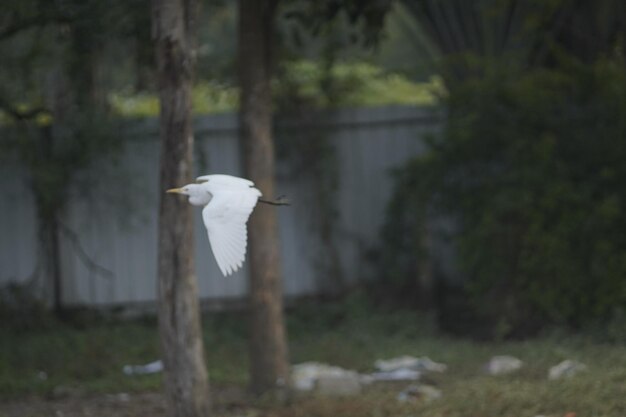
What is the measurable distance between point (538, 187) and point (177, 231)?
4.01m

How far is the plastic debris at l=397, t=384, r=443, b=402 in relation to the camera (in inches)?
285

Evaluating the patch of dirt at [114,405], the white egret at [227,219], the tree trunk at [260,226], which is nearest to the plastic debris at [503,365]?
the tree trunk at [260,226]

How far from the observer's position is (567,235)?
30.8 ft

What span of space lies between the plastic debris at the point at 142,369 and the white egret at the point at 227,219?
3252 mm

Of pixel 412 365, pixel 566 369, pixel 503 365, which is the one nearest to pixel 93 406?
pixel 412 365

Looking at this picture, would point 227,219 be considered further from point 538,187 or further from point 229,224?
point 538,187

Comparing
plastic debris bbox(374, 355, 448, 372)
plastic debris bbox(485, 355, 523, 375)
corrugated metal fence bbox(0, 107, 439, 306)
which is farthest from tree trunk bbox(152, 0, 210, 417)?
corrugated metal fence bbox(0, 107, 439, 306)

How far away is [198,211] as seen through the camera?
1054cm

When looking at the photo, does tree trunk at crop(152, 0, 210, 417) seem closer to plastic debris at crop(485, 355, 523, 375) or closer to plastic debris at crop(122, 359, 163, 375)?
plastic debris at crop(122, 359, 163, 375)

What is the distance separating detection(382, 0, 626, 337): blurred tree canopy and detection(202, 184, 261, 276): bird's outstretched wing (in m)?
4.48

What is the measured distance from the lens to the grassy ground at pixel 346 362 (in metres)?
6.80

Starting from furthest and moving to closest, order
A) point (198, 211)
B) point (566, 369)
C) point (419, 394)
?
point (198, 211) < point (566, 369) < point (419, 394)

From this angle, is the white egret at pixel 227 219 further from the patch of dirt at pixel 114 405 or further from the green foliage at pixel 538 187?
the green foliage at pixel 538 187

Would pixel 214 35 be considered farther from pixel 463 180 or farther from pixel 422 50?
pixel 463 180
